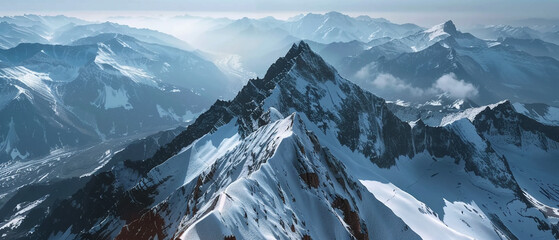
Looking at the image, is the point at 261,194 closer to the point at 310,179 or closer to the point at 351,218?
the point at 310,179

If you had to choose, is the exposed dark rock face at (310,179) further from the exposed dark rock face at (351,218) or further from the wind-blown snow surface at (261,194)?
the exposed dark rock face at (351,218)

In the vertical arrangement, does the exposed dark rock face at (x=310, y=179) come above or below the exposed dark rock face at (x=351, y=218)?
above

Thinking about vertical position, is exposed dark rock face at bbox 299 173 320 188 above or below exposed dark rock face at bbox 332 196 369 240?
above

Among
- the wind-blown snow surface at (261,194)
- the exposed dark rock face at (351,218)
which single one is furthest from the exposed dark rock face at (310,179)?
the exposed dark rock face at (351,218)

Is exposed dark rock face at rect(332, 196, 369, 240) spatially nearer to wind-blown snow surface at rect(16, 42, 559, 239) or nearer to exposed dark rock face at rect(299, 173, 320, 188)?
wind-blown snow surface at rect(16, 42, 559, 239)

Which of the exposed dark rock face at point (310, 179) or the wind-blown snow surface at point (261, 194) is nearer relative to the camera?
the wind-blown snow surface at point (261, 194)

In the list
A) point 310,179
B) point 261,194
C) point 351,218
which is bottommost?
point 351,218

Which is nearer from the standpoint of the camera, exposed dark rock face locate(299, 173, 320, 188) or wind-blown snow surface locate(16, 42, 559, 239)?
wind-blown snow surface locate(16, 42, 559, 239)

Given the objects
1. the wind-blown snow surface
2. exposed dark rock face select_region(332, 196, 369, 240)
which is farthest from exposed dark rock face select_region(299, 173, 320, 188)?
exposed dark rock face select_region(332, 196, 369, 240)

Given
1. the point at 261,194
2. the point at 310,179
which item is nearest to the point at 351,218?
the point at 310,179

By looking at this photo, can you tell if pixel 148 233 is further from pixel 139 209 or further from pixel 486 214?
pixel 486 214

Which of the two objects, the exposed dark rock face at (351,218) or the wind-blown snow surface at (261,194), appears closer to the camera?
the wind-blown snow surface at (261,194)
